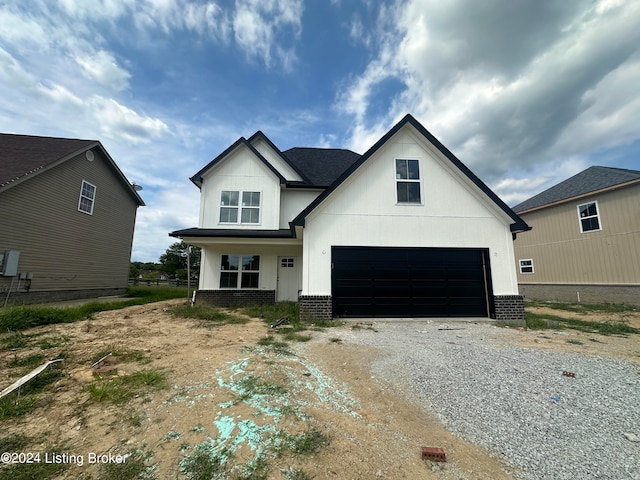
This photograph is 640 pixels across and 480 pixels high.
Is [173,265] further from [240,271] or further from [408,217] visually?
[408,217]

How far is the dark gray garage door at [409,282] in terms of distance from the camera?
8.53 metres

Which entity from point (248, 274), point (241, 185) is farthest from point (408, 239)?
point (241, 185)

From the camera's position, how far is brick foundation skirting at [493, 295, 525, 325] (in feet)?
27.4

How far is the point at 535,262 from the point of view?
55.4ft

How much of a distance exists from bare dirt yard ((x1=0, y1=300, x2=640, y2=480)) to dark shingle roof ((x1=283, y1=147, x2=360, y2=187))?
A: 406 inches

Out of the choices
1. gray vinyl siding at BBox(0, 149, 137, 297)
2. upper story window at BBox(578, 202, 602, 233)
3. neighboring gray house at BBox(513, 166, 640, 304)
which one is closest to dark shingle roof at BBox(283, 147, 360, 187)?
gray vinyl siding at BBox(0, 149, 137, 297)

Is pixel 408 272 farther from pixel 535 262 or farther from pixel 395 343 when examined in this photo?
pixel 535 262

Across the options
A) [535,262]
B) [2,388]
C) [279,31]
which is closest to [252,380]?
[2,388]

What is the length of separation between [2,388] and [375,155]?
32.0ft

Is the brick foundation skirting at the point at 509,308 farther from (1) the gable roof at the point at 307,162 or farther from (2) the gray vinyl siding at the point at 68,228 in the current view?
(2) the gray vinyl siding at the point at 68,228

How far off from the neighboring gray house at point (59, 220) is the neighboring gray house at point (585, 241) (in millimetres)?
26197

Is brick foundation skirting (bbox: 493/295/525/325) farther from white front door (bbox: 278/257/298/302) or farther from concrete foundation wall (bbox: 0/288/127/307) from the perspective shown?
concrete foundation wall (bbox: 0/288/127/307)

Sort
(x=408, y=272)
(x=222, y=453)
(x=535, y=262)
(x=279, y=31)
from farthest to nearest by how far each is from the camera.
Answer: (x=535, y=262)
(x=279, y=31)
(x=408, y=272)
(x=222, y=453)

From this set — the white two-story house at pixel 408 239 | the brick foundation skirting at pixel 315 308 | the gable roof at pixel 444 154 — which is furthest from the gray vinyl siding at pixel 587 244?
the brick foundation skirting at pixel 315 308
